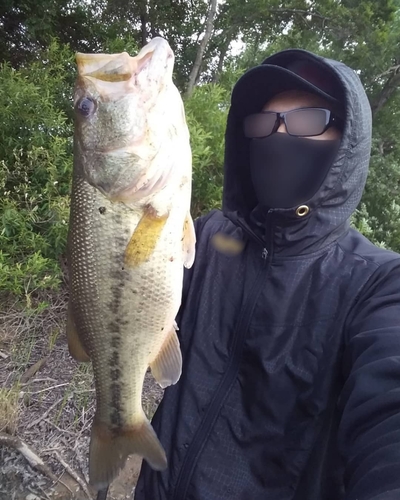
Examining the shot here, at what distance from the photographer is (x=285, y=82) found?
1797 mm

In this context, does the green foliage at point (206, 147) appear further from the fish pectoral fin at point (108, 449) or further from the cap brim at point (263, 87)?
the fish pectoral fin at point (108, 449)

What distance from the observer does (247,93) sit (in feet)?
6.29

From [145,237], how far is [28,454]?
2523 mm

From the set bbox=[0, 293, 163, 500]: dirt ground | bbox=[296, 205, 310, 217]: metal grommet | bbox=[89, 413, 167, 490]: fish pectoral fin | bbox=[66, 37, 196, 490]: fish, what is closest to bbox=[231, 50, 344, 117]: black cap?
bbox=[296, 205, 310, 217]: metal grommet

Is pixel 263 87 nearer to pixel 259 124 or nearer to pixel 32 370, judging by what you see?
pixel 259 124

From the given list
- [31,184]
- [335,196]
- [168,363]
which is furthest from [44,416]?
[335,196]

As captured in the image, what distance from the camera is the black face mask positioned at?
1.73 metres

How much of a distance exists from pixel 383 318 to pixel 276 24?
10179mm

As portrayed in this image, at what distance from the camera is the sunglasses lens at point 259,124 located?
70.1 inches

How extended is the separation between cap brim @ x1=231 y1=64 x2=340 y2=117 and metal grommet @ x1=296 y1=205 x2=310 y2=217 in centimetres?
42

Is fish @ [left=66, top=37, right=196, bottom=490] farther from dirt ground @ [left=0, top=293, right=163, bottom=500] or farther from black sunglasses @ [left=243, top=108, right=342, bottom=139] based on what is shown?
dirt ground @ [left=0, top=293, right=163, bottom=500]

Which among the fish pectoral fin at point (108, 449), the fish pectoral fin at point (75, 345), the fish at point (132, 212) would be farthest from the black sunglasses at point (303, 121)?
the fish pectoral fin at point (108, 449)

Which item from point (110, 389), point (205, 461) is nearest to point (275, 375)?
point (205, 461)

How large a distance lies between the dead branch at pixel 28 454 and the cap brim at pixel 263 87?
2797mm
